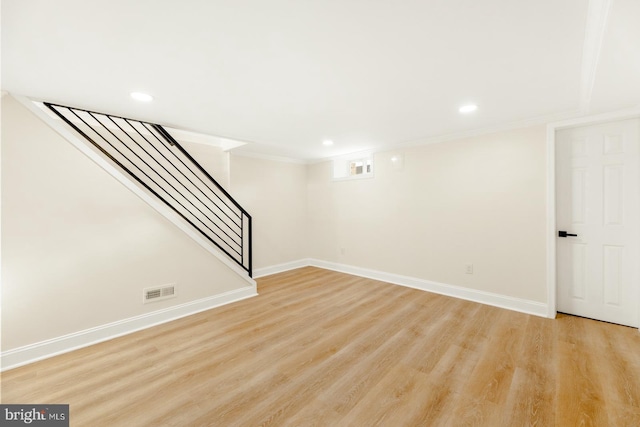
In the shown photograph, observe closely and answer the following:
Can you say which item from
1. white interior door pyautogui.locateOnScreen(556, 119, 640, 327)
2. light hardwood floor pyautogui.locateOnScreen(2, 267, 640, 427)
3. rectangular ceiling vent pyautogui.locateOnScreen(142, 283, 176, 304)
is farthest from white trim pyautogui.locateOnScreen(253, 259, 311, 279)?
white interior door pyautogui.locateOnScreen(556, 119, 640, 327)

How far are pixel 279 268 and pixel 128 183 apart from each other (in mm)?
3112

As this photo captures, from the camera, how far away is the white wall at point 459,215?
3109 mm

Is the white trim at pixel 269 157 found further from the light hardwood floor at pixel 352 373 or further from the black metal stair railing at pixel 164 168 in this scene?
the light hardwood floor at pixel 352 373

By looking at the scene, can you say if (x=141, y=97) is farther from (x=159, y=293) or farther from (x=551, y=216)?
(x=551, y=216)

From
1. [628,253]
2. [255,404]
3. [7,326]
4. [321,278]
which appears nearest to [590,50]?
[628,253]

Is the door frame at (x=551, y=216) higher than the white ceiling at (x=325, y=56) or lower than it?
lower

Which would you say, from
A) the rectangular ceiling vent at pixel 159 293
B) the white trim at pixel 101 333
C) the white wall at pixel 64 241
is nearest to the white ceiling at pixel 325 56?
the white wall at pixel 64 241

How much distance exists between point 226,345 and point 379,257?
9.63 ft

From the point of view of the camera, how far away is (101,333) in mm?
2537

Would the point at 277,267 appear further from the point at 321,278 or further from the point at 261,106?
the point at 261,106

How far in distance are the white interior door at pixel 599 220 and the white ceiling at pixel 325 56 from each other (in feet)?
1.29

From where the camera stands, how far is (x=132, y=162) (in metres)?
3.19

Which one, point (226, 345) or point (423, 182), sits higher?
point (423, 182)

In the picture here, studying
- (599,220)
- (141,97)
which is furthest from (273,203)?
(599,220)
